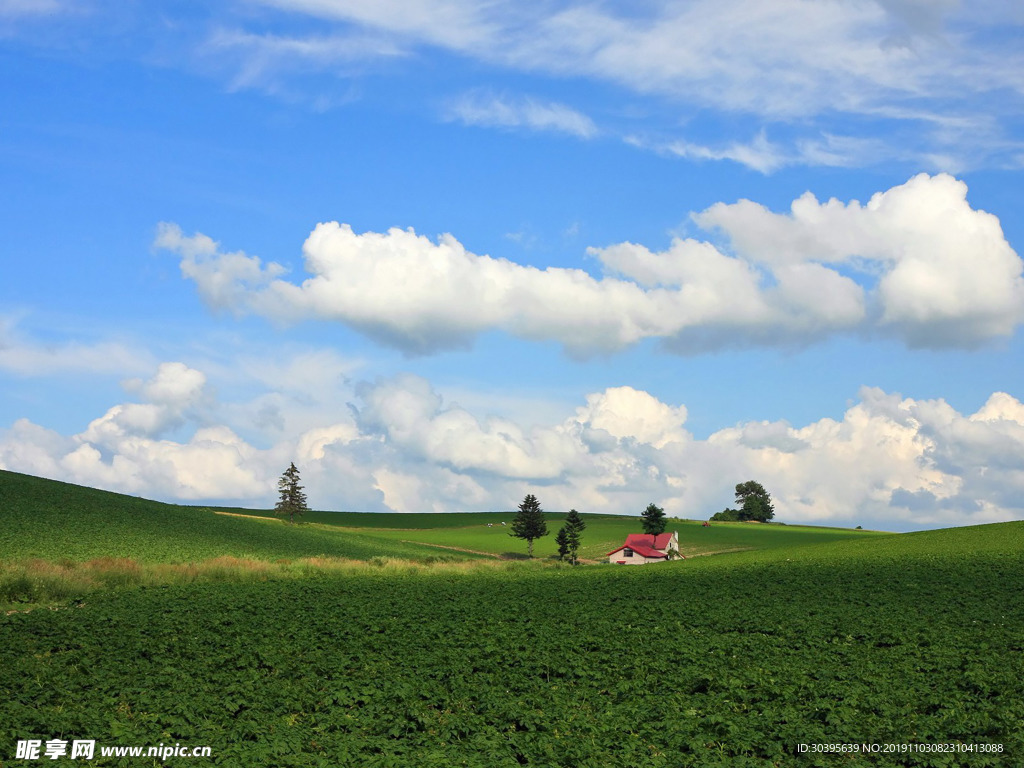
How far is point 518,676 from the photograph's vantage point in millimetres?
20031

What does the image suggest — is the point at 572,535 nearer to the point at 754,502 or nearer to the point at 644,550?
the point at 644,550

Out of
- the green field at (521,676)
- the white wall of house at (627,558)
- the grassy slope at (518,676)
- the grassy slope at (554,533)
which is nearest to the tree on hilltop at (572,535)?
the grassy slope at (554,533)

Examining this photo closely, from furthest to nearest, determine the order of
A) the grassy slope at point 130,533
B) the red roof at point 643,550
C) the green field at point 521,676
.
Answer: the red roof at point 643,550, the grassy slope at point 130,533, the green field at point 521,676

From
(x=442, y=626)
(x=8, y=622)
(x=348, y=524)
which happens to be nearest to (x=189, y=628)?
(x=8, y=622)

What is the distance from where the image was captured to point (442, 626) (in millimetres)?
27344

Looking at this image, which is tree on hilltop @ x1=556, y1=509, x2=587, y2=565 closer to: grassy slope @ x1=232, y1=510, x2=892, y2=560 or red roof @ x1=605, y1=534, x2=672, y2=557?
grassy slope @ x1=232, y1=510, x2=892, y2=560

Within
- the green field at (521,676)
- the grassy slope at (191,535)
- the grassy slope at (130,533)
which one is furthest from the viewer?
the grassy slope at (191,535)

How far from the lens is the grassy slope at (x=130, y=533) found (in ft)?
176

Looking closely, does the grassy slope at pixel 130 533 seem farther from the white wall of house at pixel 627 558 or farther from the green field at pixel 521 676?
the white wall of house at pixel 627 558

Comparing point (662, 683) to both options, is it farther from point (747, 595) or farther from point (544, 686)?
point (747, 595)

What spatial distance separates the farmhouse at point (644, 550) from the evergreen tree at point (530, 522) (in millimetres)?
10525

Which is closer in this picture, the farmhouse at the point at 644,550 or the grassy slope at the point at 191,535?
the grassy slope at the point at 191,535

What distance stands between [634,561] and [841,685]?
8538cm

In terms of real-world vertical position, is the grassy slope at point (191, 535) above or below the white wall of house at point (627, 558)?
above
